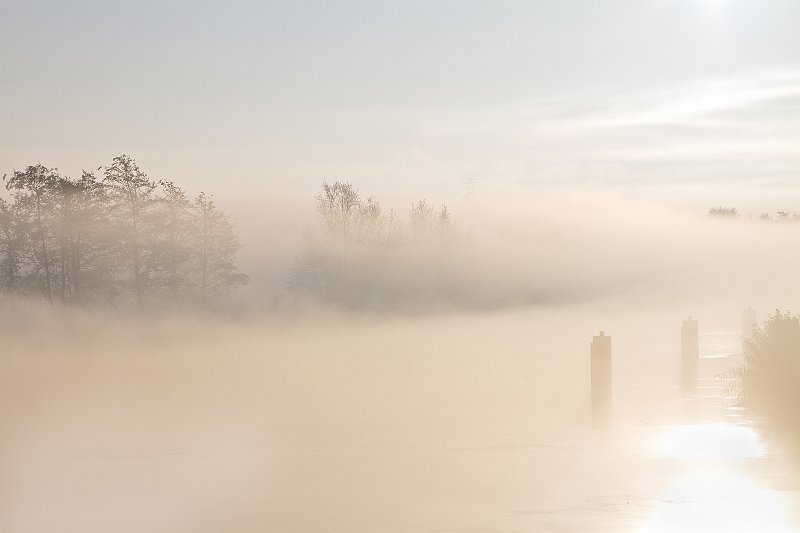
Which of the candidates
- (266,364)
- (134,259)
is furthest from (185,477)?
(266,364)

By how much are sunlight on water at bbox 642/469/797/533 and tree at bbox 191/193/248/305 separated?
35981mm

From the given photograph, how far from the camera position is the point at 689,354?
49.0 metres

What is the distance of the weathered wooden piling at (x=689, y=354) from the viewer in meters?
48.0

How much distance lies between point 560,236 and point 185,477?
95733 millimetres

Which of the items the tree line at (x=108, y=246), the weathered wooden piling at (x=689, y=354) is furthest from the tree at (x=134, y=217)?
the weathered wooden piling at (x=689, y=354)

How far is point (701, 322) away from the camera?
334 feet

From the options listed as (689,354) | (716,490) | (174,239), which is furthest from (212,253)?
(716,490)

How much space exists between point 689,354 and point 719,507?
22190 mm

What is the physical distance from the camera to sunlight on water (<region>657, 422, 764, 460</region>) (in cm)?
3375

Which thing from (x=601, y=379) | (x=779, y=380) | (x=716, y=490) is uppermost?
(x=779, y=380)

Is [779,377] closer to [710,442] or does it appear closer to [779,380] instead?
[779,380]

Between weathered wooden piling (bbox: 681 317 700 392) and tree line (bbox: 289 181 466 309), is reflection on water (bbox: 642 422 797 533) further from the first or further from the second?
tree line (bbox: 289 181 466 309)

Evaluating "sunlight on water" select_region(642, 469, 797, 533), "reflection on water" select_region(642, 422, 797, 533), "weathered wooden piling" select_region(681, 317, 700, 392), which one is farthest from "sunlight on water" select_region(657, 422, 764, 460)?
"weathered wooden piling" select_region(681, 317, 700, 392)

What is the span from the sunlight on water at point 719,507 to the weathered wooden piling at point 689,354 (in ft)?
55.1
